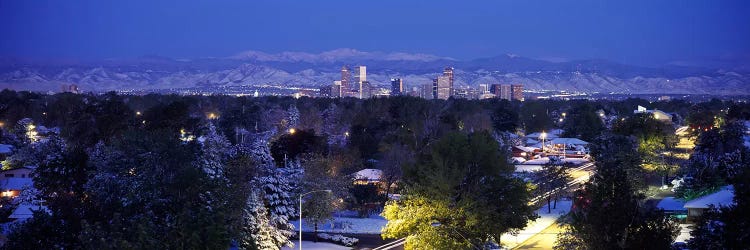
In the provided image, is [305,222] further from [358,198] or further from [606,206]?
[606,206]

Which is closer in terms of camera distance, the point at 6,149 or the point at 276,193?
the point at 276,193

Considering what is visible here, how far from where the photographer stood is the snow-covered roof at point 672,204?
40.0 metres

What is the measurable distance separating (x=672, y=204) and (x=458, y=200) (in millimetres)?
16961

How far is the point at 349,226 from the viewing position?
3947 centimetres

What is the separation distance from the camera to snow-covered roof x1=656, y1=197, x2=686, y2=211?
131ft

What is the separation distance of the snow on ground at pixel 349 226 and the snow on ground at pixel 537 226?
676 cm

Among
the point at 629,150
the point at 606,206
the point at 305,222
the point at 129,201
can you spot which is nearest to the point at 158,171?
the point at 129,201

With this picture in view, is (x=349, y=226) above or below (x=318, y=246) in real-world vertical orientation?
above

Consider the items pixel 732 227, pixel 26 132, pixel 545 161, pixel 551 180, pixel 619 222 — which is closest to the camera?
pixel 732 227

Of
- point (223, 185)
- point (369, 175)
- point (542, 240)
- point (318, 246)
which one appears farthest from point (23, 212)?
point (542, 240)

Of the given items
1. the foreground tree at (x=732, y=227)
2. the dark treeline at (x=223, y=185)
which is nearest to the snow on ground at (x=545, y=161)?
the dark treeline at (x=223, y=185)

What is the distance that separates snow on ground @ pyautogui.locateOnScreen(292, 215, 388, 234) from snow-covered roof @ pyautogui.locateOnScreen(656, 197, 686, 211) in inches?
567

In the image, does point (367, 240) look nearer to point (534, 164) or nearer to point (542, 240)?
point (542, 240)

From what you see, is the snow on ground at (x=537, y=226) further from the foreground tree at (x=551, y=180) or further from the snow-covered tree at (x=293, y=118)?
the snow-covered tree at (x=293, y=118)
